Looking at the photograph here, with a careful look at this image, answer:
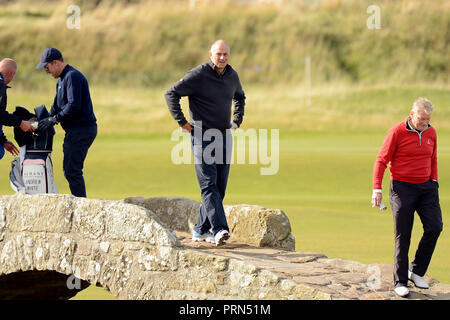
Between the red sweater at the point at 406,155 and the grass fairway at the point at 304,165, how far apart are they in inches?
154

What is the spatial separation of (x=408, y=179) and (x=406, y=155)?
0.21 metres

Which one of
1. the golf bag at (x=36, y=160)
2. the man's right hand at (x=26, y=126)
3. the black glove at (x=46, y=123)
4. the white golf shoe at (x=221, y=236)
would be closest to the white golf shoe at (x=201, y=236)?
the white golf shoe at (x=221, y=236)

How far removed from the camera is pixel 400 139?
7.90 metres

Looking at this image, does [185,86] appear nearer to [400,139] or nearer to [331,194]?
[400,139]

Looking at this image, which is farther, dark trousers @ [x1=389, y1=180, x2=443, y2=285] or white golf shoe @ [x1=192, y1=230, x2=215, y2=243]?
white golf shoe @ [x1=192, y1=230, x2=215, y2=243]

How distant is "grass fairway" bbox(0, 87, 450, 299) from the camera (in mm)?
14752

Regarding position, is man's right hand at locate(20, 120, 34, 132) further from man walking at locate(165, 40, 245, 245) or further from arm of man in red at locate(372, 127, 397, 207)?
arm of man in red at locate(372, 127, 397, 207)

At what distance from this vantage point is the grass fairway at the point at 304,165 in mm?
14752

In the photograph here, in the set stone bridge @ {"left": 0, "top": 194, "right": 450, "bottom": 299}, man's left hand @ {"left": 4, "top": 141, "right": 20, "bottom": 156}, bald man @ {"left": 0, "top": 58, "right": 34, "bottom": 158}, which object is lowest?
stone bridge @ {"left": 0, "top": 194, "right": 450, "bottom": 299}

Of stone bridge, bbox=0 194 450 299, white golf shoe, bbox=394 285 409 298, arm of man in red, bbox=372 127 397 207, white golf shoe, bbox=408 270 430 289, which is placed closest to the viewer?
stone bridge, bbox=0 194 450 299

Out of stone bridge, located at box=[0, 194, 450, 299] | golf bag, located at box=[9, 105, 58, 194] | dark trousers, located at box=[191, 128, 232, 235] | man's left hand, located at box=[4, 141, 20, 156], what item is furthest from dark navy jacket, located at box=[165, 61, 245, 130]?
man's left hand, located at box=[4, 141, 20, 156]

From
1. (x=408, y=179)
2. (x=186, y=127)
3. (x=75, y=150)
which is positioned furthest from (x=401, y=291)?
(x=75, y=150)

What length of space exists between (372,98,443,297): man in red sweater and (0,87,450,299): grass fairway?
374 centimetres

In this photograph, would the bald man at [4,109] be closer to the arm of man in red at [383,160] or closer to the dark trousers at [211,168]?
the dark trousers at [211,168]
